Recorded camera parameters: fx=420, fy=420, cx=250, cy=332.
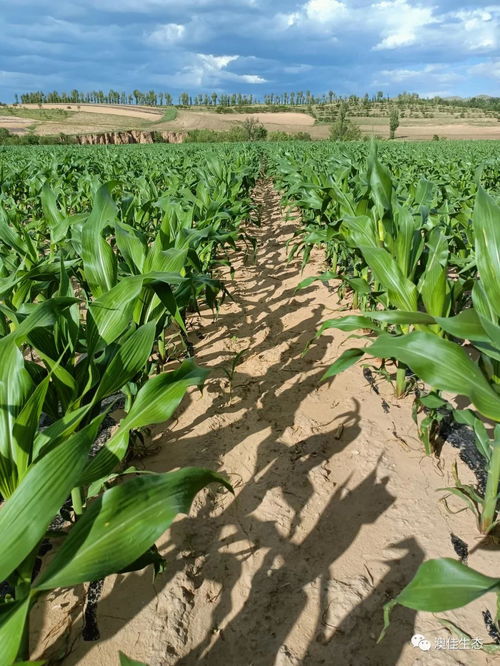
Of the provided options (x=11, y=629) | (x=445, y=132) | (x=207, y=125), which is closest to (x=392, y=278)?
(x=11, y=629)

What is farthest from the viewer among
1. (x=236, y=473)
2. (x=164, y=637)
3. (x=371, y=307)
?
(x=371, y=307)

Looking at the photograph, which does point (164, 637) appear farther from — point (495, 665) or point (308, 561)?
point (495, 665)

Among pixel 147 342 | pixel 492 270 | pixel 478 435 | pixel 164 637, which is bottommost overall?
pixel 164 637

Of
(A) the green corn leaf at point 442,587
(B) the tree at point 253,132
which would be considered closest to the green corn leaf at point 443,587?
(A) the green corn leaf at point 442,587

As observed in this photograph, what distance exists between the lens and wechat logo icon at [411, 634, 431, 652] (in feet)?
4.43

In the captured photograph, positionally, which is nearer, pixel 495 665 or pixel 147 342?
pixel 495 665

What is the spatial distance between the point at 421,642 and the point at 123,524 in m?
1.13

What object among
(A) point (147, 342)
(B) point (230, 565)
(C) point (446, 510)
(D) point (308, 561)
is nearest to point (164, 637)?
(B) point (230, 565)

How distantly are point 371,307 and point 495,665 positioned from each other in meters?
2.25

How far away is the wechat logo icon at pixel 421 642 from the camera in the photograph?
53.1 inches

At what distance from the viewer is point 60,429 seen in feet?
3.74

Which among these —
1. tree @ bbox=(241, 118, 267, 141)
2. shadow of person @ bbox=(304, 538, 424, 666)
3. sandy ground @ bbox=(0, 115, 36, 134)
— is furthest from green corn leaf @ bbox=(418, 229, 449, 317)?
sandy ground @ bbox=(0, 115, 36, 134)

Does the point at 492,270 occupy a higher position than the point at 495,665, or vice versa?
the point at 492,270

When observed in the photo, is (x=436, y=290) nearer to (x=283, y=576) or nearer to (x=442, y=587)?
(x=442, y=587)
